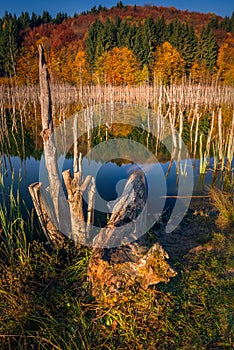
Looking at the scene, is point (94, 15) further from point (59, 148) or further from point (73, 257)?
point (73, 257)

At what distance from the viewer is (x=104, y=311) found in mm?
2803

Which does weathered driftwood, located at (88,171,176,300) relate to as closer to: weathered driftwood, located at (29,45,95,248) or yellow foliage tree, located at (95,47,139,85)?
weathered driftwood, located at (29,45,95,248)

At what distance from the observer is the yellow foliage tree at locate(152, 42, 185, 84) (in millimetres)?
50325

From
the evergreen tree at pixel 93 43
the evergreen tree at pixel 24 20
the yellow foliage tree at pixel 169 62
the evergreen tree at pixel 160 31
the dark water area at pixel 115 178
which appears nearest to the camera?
the dark water area at pixel 115 178

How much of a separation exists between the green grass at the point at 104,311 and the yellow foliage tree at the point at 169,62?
167 ft

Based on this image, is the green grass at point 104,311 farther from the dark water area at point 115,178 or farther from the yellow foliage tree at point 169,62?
the yellow foliage tree at point 169,62

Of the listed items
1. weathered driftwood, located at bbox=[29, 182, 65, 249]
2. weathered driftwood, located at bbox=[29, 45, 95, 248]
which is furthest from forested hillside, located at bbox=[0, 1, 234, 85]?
weathered driftwood, located at bbox=[29, 182, 65, 249]

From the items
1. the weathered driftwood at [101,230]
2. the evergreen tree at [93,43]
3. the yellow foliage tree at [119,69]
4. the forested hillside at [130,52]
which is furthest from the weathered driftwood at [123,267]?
the evergreen tree at [93,43]

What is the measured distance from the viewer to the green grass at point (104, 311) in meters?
2.53

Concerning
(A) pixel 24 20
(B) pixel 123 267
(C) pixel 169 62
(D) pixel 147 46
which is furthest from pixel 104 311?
(A) pixel 24 20

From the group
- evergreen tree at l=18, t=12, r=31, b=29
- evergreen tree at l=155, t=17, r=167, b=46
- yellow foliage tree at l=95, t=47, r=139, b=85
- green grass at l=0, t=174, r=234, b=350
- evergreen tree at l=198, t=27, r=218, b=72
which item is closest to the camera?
green grass at l=0, t=174, r=234, b=350

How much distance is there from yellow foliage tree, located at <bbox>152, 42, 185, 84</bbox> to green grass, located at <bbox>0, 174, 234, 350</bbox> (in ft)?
167

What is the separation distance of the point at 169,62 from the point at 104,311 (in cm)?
5586

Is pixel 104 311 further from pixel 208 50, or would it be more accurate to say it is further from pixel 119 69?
pixel 208 50
